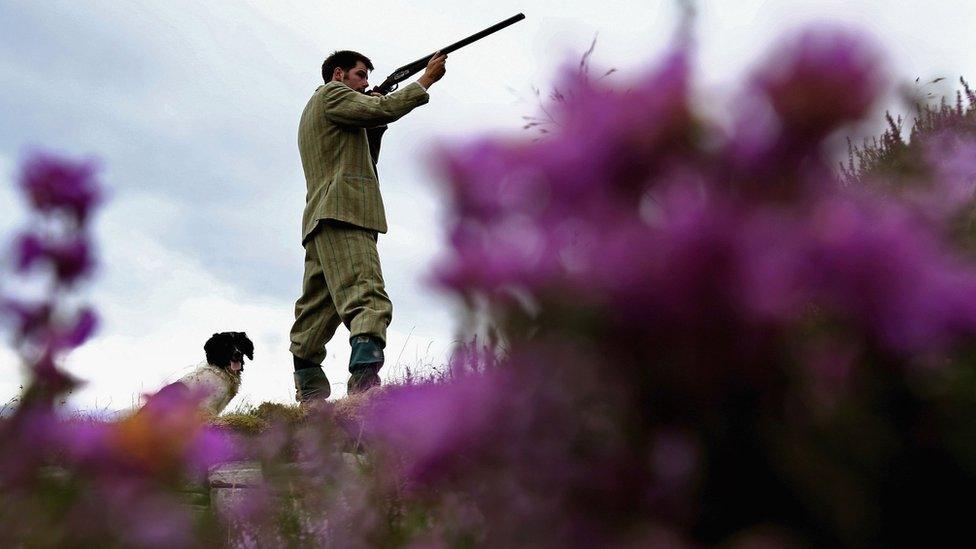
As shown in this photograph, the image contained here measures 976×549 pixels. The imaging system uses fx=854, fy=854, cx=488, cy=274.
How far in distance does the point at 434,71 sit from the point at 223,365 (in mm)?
2726

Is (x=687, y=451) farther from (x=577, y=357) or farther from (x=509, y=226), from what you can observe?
(x=509, y=226)

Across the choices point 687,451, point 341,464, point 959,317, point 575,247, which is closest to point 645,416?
point 687,451

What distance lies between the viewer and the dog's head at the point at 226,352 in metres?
6.32

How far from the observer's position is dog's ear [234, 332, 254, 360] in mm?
6551

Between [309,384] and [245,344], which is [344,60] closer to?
[309,384]

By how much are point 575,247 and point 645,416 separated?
152 mm

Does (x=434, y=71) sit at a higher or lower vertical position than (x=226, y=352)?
higher

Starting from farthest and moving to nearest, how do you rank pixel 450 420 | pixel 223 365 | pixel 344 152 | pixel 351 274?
1. pixel 223 365
2. pixel 344 152
3. pixel 351 274
4. pixel 450 420

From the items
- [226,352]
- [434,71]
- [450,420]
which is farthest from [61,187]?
[226,352]

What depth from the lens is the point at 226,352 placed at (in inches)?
249

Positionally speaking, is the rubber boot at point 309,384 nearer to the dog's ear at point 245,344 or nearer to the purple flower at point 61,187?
the dog's ear at point 245,344

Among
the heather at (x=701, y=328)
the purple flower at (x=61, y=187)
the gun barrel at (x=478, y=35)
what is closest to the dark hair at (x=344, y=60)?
the gun barrel at (x=478, y=35)

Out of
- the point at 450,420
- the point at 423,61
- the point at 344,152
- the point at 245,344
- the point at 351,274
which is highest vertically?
the point at 423,61

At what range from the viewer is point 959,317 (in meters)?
0.75
